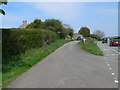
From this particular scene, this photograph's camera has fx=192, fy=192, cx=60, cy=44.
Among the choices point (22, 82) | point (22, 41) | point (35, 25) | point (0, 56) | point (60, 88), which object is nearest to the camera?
point (60, 88)

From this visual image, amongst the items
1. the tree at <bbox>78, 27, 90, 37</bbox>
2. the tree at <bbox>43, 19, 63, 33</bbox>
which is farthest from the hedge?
the tree at <bbox>78, 27, 90, 37</bbox>

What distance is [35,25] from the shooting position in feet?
217

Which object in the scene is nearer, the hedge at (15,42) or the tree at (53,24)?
the hedge at (15,42)

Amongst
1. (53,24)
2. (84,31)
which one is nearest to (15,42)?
(53,24)

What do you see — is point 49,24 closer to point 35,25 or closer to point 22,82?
point 35,25

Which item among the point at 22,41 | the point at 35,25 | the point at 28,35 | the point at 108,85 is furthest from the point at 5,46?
the point at 35,25

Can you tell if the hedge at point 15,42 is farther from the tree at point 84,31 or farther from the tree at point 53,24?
the tree at point 84,31

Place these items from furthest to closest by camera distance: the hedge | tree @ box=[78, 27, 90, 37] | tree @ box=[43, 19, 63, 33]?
tree @ box=[78, 27, 90, 37]
tree @ box=[43, 19, 63, 33]
the hedge

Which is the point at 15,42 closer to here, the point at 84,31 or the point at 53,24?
the point at 53,24

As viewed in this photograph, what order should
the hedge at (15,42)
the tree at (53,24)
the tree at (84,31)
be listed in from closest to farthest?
the hedge at (15,42) → the tree at (53,24) → the tree at (84,31)

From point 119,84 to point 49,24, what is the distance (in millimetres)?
45727

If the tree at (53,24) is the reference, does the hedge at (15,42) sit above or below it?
below

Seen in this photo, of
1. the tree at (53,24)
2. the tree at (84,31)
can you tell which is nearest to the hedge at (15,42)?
the tree at (53,24)

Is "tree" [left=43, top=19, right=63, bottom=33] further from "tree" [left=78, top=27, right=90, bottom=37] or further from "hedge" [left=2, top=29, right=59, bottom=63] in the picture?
"tree" [left=78, top=27, right=90, bottom=37]
